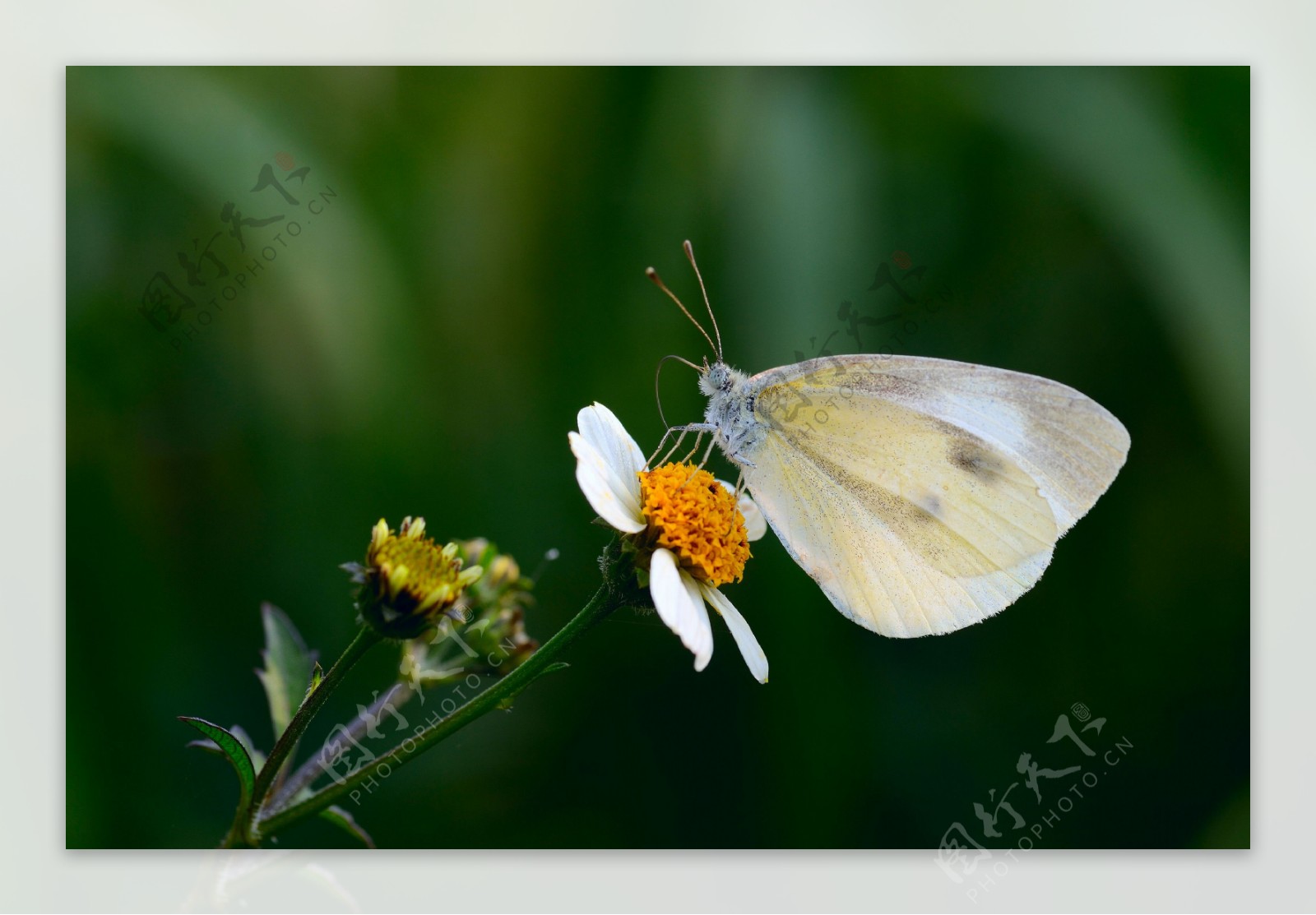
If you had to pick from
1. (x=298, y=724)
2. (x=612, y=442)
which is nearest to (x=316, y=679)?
(x=298, y=724)

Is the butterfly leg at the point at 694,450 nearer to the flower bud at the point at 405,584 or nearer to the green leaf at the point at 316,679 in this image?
the flower bud at the point at 405,584

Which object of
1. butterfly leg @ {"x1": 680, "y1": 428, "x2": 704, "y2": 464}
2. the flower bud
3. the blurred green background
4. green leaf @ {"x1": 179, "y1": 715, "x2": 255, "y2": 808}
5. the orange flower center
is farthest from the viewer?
the blurred green background

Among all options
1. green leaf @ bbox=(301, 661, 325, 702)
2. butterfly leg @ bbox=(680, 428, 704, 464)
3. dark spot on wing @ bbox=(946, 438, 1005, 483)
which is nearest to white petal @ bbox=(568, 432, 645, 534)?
butterfly leg @ bbox=(680, 428, 704, 464)

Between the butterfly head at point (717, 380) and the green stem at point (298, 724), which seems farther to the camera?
the butterfly head at point (717, 380)

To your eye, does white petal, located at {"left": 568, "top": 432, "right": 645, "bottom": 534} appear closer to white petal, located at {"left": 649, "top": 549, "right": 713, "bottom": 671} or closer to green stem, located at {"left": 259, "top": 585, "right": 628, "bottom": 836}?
white petal, located at {"left": 649, "top": 549, "right": 713, "bottom": 671}

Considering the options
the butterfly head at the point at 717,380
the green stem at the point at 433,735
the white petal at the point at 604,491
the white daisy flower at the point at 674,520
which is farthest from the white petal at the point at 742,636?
the butterfly head at the point at 717,380

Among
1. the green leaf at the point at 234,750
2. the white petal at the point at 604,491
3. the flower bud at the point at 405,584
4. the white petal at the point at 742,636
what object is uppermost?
the white petal at the point at 604,491

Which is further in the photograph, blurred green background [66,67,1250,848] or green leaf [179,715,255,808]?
blurred green background [66,67,1250,848]
